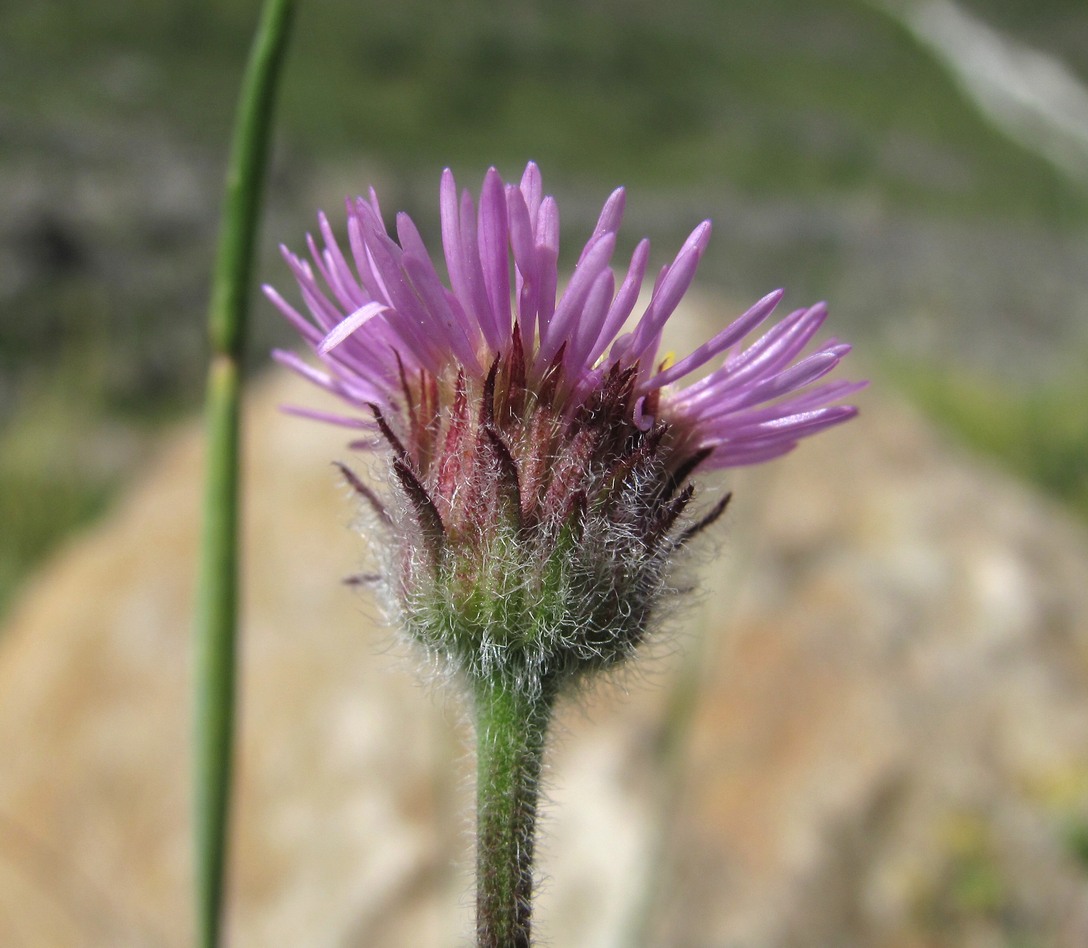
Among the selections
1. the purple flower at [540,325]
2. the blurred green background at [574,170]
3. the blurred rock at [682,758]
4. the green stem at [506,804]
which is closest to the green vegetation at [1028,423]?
the blurred green background at [574,170]

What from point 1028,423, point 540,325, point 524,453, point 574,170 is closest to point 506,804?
point 524,453

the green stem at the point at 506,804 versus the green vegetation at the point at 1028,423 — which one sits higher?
the green vegetation at the point at 1028,423

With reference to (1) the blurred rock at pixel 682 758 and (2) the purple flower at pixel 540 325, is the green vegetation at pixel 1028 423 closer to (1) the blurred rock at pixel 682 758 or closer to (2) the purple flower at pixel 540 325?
(1) the blurred rock at pixel 682 758

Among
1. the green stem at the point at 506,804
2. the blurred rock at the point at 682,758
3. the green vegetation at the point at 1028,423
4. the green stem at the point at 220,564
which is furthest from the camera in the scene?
the green vegetation at the point at 1028,423

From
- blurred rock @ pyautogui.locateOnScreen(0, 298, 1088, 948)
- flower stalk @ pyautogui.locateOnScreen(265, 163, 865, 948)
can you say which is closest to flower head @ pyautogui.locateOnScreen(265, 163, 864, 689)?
flower stalk @ pyautogui.locateOnScreen(265, 163, 865, 948)

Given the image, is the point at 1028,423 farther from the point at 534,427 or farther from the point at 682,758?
the point at 534,427

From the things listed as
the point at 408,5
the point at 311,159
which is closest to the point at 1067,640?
the point at 311,159

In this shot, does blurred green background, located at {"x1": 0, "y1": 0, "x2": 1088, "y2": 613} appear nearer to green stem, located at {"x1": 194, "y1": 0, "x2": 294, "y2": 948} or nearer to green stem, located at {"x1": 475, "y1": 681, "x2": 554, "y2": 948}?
green stem, located at {"x1": 194, "y1": 0, "x2": 294, "y2": 948}
